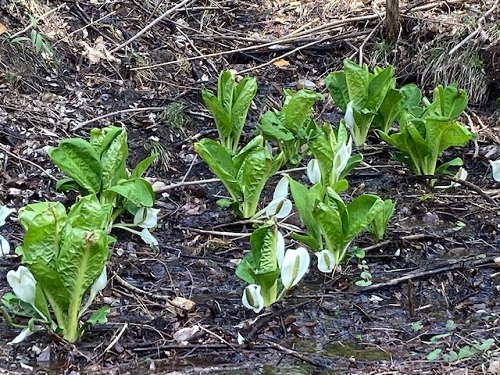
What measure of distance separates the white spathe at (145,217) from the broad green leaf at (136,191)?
58mm

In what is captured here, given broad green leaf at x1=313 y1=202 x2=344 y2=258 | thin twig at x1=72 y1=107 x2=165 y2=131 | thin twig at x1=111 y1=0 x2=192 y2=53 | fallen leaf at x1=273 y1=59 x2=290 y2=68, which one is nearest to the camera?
broad green leaf at x1=313 y1=202 x2=344 y2=258

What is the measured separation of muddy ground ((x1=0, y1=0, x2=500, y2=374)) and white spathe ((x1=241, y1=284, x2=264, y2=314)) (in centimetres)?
4

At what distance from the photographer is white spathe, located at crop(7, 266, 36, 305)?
6.51 feet

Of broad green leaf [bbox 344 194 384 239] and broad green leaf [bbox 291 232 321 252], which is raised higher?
broad green leaf [bbox 344 194 384 239]

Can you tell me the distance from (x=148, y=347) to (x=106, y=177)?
0.89 metres

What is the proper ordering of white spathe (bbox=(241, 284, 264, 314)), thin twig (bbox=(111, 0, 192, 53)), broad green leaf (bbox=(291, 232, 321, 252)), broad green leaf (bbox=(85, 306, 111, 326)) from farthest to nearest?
thin twig (bbox=(111, 0, 192, 53)) < broad green leaf (bbox=(291, 232, 321, 252)) < white spathe (bbox=(241, 284, 264, 314)) < broad green leaf (bbox=(85, 306, 111, 326))

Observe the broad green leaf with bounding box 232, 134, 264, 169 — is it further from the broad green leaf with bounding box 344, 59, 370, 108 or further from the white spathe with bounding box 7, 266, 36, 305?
the white spathe with bounding box 7, 266, 36, 305

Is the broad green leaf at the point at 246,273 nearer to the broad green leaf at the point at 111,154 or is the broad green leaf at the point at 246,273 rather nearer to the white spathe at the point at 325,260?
the white spathe at the point at 325,260

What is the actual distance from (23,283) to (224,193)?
1512 millimetres

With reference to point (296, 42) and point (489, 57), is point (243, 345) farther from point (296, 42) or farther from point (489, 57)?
point (296, 42)

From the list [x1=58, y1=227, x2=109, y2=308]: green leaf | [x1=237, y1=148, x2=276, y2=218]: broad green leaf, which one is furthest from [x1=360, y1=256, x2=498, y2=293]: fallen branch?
[x1=58, y1=227, x2=109, y2=308]: green leaf

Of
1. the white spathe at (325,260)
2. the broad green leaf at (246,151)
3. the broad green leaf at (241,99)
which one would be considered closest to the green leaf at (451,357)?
the white spathe at (325,260)

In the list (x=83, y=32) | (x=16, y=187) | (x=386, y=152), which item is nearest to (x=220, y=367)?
(x=16, y=187)

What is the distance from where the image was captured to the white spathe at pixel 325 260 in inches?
97.7
